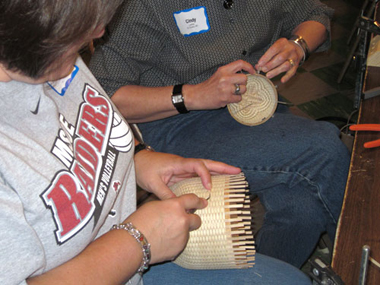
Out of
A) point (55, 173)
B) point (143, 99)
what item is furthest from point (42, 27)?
point (143, 99)

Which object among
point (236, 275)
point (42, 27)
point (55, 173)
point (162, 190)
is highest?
point (42, 27)

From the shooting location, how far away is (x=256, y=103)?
1.28 metres

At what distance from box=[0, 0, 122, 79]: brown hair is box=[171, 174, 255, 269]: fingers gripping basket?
45 cm

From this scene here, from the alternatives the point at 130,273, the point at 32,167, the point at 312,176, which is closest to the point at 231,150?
the point at 312,176

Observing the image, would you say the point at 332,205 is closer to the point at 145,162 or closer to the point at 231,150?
the point at 231,150

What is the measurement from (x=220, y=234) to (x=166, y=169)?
260 mm

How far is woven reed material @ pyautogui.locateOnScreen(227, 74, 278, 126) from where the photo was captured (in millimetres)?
1241

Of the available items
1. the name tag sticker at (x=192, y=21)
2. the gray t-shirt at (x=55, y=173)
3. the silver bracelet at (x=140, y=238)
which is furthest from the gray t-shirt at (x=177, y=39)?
the silver bracelet at (x=140, y=238)

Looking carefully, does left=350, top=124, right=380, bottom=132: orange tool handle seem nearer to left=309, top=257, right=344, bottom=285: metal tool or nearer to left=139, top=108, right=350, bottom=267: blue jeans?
left=139, top=108, right=350, bottom=267: blue jeans

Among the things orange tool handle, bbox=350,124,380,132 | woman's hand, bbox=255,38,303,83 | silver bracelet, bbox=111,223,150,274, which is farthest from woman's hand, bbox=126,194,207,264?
woman's hand, bbox=255,38,303,83

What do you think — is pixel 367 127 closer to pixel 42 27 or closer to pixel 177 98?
pixel 177 98

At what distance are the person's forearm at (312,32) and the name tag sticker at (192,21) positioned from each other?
404 millimetres

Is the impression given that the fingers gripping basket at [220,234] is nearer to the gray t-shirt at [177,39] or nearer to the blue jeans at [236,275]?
the blue jeans at [236,275]

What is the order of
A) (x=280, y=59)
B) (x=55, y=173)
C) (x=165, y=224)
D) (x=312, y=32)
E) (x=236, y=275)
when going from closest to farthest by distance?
(x=55, y=173) → (x=165, y=224) → (x=236, y=275) → (x=280, y=59) → (x=312, y=32)
